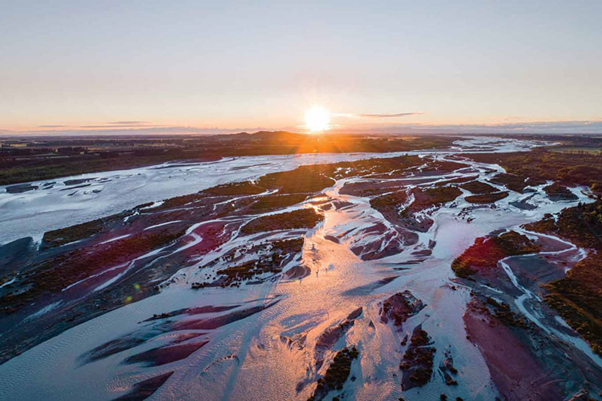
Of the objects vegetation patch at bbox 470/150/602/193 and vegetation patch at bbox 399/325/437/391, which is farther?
vegetation patch at bbox 470/150/602/193

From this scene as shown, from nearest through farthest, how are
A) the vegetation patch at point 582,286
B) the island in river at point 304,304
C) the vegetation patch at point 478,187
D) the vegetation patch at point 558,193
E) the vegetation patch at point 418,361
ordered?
the vegetation patch at point 418,361, the island in river at point 304,304, the vegetation patch at point 582,286, the vegetation patch at point 558,193, the vegetation patch at point 478,187

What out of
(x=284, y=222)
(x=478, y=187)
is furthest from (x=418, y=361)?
(x=478, y=187)

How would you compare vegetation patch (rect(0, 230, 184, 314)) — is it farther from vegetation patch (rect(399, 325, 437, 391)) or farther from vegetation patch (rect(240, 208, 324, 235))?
vegetation patch (rect(399, 325, 437, 391))

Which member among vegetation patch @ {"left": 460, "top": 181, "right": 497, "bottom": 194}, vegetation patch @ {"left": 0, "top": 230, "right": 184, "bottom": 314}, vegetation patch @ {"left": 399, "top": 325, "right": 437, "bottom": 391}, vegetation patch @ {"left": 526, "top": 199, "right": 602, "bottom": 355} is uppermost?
vegetation patch @ {"left": 460, "top": 181, "right": 497, "bottom": 194}

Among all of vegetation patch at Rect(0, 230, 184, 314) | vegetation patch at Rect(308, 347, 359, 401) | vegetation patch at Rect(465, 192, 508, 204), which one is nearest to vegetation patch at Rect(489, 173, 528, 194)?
vegetation patch at Rect(465, 192, 508, 204)

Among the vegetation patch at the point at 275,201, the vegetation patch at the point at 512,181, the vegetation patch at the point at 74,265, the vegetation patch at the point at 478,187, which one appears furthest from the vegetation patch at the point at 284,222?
the vegetation patch at the point at 512,181

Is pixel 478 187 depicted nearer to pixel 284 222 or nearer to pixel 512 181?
pixel 512 181

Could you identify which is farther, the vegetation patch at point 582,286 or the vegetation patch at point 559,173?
the vegetation patch at point 559,173

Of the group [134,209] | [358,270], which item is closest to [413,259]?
[358,270]

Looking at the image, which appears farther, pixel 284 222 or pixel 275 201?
pixel 275 201

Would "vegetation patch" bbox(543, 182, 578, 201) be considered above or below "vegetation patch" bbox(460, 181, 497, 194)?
below

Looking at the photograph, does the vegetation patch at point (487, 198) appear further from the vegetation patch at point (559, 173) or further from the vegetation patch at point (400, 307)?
the vegetation patch at point (400, 307)

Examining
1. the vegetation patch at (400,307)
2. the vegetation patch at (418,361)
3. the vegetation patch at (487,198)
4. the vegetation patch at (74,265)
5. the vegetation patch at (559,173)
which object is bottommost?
the vegetation patch at (418,361)
